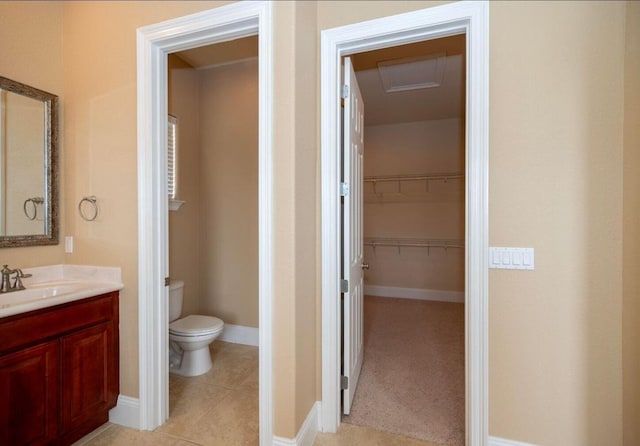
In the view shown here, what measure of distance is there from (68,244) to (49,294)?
374 millimetres

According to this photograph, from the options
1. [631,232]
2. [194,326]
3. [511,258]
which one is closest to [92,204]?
[194,326]

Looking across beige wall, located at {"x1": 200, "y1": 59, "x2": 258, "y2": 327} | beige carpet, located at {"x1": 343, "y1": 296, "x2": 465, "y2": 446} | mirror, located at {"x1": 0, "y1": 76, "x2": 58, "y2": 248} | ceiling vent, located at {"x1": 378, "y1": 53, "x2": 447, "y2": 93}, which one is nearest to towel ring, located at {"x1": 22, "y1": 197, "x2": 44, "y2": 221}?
mirror, located at {"x1": 0, "y1": 76, "x2": 58, "y2": 248}

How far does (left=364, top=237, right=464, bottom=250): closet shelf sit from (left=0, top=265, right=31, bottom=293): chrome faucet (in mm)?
4227

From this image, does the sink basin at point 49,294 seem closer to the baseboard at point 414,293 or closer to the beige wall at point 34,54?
the beige wall at point 34,54

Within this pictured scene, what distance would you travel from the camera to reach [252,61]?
2945mm

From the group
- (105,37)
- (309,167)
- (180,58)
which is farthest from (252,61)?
(309,167)

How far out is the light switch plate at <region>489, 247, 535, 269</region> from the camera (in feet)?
4.90

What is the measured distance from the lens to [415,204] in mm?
4844

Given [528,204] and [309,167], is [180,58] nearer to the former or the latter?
[309,167]

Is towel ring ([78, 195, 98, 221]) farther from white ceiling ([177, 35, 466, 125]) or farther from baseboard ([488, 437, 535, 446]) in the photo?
baseboard ([488, 437, 535, 446])

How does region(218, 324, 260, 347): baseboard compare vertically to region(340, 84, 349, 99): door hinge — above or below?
below

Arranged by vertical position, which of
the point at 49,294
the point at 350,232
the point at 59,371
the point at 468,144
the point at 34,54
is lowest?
the point at 59,371

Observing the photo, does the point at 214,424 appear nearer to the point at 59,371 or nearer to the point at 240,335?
the point at 59,371

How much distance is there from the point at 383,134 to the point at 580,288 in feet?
13.1
